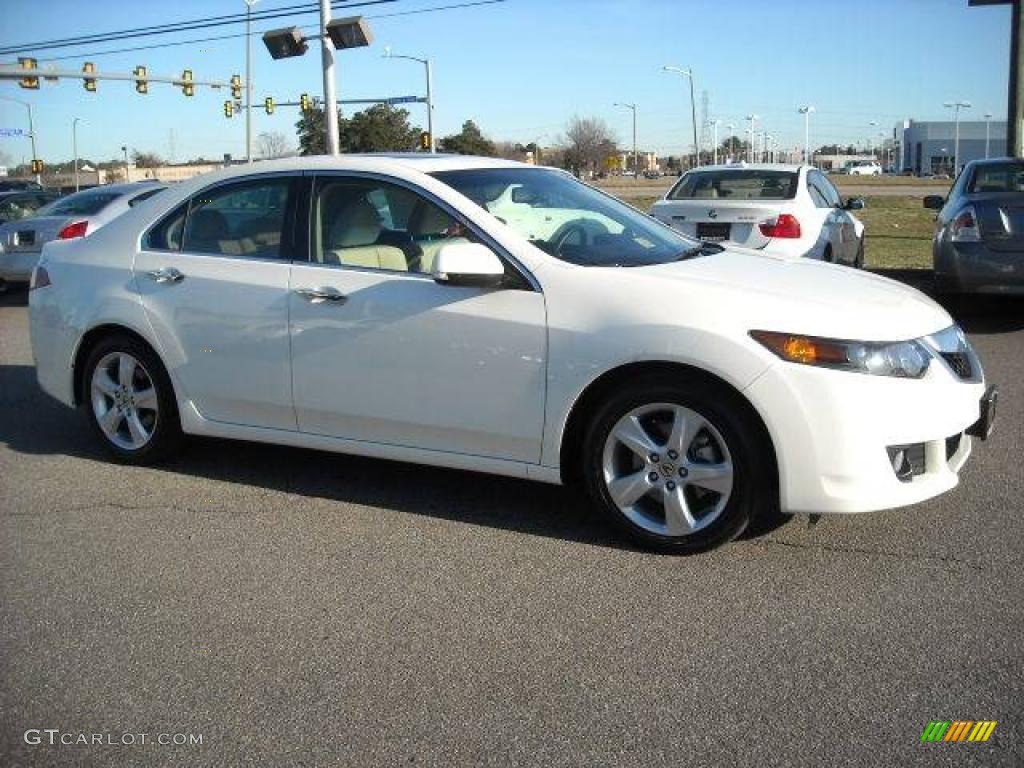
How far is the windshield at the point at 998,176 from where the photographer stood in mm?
9617

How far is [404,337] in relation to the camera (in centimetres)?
448

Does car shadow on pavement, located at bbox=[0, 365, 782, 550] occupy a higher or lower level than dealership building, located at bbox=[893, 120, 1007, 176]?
lower

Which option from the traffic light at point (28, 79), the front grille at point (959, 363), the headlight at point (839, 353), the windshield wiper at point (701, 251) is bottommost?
the front grille at point (959, 363)

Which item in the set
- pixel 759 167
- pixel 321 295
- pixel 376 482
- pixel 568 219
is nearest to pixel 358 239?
pixel 321 295

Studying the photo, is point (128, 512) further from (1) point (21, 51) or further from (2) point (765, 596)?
(1) point (21, 51)

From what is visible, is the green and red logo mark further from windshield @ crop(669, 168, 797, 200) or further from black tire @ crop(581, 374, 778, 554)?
windshield @ crop(669, 168, 797, 200)

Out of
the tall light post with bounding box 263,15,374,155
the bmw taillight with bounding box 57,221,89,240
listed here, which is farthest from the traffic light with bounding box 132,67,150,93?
the bmw taillight with bounding box 57,221,89,240

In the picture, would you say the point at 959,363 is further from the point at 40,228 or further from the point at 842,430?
the point at 40,228

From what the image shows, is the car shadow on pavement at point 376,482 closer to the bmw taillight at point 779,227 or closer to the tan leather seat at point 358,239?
the tan leather seat at point 358,239

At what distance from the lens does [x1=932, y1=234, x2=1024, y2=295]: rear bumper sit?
8.59 m

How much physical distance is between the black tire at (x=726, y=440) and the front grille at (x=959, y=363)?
0.87m

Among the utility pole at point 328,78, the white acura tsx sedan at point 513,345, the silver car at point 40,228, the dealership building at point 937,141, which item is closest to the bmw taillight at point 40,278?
the white acura tsx sedan at point 513,345

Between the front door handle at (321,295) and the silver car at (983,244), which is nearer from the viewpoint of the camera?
the front door handle at (321,295)

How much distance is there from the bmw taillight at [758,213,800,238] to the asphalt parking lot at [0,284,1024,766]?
4.90m
